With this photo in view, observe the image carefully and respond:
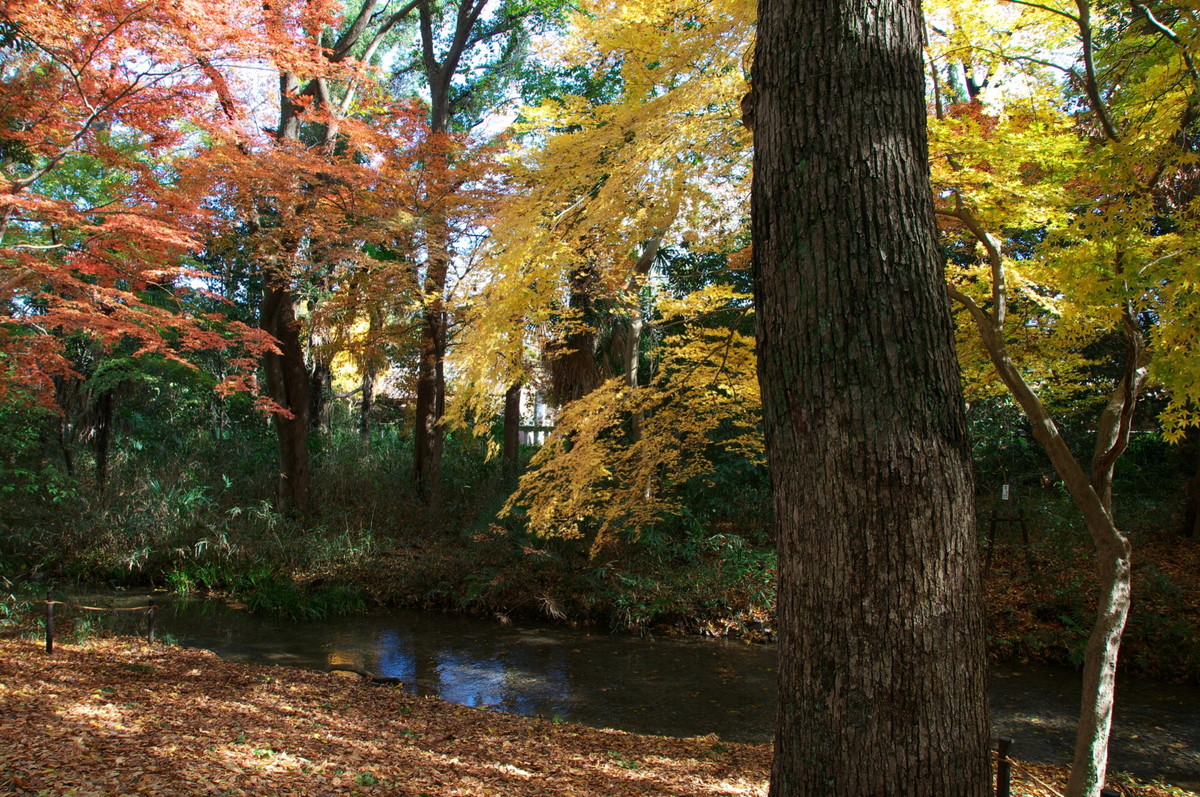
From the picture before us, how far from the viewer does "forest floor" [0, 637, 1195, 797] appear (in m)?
3.75

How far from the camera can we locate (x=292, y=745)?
454cm

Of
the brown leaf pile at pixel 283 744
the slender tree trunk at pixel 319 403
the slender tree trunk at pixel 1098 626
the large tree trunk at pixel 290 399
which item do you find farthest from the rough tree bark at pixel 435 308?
the slender tree trunk at pixel 1098 626

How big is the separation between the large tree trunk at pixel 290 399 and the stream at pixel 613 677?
3.09 meters

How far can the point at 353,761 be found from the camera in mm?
4375

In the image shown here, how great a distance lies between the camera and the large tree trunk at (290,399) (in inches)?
510

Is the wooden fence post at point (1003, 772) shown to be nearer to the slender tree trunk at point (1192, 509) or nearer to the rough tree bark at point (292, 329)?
the slender tree trunk at point (1192, 509)

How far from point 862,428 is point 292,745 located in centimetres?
414

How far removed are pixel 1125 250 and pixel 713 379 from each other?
12.6ft

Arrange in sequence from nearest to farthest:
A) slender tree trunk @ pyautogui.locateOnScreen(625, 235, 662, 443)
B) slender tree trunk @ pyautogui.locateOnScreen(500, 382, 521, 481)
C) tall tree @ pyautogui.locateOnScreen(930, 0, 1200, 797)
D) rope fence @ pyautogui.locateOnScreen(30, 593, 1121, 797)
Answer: rope fence @ pyautogui.locateOnScreen(30, 593, 1121, 797) < tall tree @ pyautogui.locateOnScreen(930, 0, 1200, 797) < slender tree trunk @ pyautogui.locateOnScreen(625, 235, 662, 443) < slender tree trunk @ pyautogui.locateOnScreen(500, 382, 521, 481)

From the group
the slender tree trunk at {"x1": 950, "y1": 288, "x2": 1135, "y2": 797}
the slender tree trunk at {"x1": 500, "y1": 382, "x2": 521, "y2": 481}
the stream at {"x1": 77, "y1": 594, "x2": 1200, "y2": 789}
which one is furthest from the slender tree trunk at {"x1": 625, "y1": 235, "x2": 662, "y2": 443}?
the slender tree trunk at {"x1": 950, "y1": 288, "x2": 1135, "y2": 797}

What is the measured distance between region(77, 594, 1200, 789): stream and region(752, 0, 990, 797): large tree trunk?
178 inches

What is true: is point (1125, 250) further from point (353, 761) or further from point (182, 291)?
point (182, 291)

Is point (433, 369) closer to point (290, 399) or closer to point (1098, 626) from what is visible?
point (290, 399)

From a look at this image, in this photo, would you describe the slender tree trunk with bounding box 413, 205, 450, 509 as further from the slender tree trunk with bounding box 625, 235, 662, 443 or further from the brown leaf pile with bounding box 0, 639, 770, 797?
the brown leaf pile with bounding box 0, 639, 770, 797
